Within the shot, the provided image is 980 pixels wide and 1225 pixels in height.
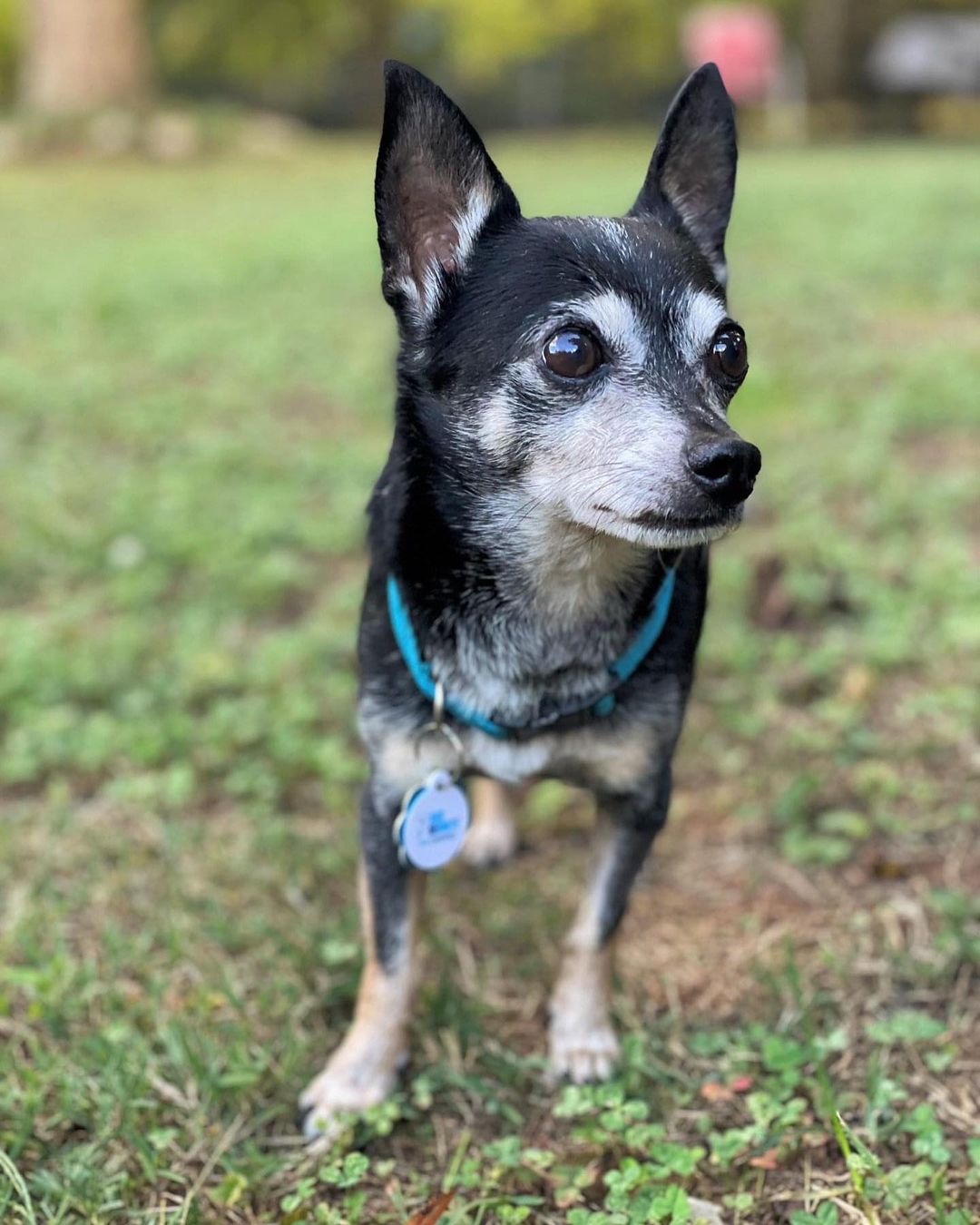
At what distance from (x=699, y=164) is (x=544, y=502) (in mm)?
792

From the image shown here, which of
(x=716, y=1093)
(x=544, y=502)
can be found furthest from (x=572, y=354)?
(x=716, y=1093)

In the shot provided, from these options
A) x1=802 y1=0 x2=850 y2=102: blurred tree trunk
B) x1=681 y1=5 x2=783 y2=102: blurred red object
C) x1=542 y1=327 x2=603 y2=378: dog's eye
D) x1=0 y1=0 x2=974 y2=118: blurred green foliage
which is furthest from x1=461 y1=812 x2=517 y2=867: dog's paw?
x1=802 y1=0 x2=850 y2=102: blurred tree trunk

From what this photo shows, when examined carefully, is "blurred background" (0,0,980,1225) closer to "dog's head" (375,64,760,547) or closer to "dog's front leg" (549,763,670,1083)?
"dog's front leg" (549,763,670,1083)

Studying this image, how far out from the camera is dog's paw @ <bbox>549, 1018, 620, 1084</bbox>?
7.78 ft

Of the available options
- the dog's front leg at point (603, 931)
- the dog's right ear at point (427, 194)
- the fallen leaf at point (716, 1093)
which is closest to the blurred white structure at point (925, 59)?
the dog's right ear at point (427, 194)

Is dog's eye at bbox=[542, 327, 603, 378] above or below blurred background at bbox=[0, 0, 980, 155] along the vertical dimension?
below

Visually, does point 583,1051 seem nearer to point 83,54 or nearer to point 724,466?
point 724,466

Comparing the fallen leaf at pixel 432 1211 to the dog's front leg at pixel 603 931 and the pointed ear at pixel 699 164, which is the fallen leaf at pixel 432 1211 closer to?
the dog's front leg at pixel 603 931

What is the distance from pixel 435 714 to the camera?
7.65ft

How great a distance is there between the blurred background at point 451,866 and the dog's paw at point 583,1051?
2.4 inches

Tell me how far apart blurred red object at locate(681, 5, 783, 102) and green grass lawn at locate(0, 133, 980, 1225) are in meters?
26.6

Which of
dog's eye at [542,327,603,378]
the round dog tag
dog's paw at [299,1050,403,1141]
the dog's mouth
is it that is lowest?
dog's paw at [299,1050,403,1141]

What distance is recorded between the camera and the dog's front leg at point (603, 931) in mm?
2395

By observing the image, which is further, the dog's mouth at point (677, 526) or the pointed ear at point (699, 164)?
the pointed ear at point (699, 164)
